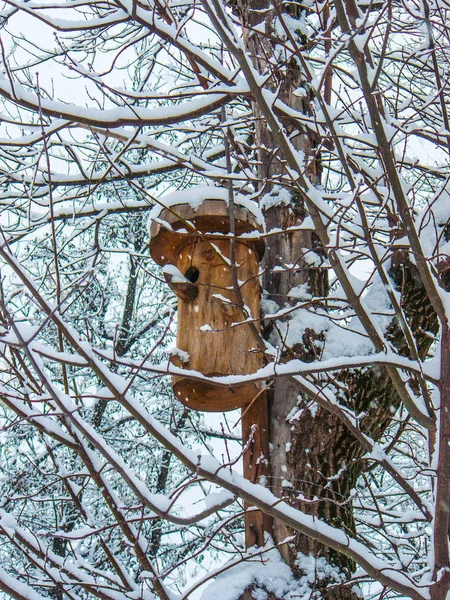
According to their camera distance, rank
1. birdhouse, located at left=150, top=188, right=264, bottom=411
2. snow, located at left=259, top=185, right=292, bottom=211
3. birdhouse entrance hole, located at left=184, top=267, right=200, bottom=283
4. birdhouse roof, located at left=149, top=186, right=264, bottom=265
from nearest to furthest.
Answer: birdhouse, located at left=150, top=188, right=264, bottom=411 → birdhouse roof, located at left=149, top=186, right=264, bottom=265 → birdhouse entrance hole, located at left=184, top=267, right=200, bottom=283 → snow, located at left=259, top=185, right=292, bottom=211

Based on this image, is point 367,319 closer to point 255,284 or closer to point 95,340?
point 255,284

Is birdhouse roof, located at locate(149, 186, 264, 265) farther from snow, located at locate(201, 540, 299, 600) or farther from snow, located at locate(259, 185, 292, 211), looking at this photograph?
snow, located at locate(201, 540, 299, 600)

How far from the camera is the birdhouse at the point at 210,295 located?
2.40 meters

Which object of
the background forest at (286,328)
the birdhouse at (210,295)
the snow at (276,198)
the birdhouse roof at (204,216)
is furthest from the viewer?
the snow at (276,198)

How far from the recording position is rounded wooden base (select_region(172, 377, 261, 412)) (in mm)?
2438

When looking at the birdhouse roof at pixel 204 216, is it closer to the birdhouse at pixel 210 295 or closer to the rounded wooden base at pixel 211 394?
the birdhouse at pixel 210 295

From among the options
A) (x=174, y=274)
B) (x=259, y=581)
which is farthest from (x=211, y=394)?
(x=259, y=581)

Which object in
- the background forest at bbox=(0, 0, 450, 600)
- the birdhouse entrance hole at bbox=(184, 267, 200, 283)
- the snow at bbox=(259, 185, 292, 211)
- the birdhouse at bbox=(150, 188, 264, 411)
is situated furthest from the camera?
→ the snow at bbox=(259, 185, 292, 211)

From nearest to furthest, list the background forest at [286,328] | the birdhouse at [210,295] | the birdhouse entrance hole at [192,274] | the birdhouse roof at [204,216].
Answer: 1. the background forest at [286,328]
2. the birdhouse at [210,295]
3. the birdhouse roof at [204,216]
4. the birdhouse entrance hole at [192,274]

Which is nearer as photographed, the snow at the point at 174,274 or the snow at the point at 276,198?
the snow at the point at 174,274

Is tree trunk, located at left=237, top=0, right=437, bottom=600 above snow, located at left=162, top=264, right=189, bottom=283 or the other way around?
the other way around

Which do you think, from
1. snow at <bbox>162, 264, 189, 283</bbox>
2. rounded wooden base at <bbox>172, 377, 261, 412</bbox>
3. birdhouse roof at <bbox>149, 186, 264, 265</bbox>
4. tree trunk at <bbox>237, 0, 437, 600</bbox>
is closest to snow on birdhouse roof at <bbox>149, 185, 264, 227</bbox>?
birdhouse roof at <bbox>149, 186, 264, 265</bbox>

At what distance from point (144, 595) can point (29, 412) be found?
2.45 ft

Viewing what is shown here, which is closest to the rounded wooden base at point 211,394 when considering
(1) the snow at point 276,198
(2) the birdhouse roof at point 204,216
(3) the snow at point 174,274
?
(3) the snow at point 174,274
